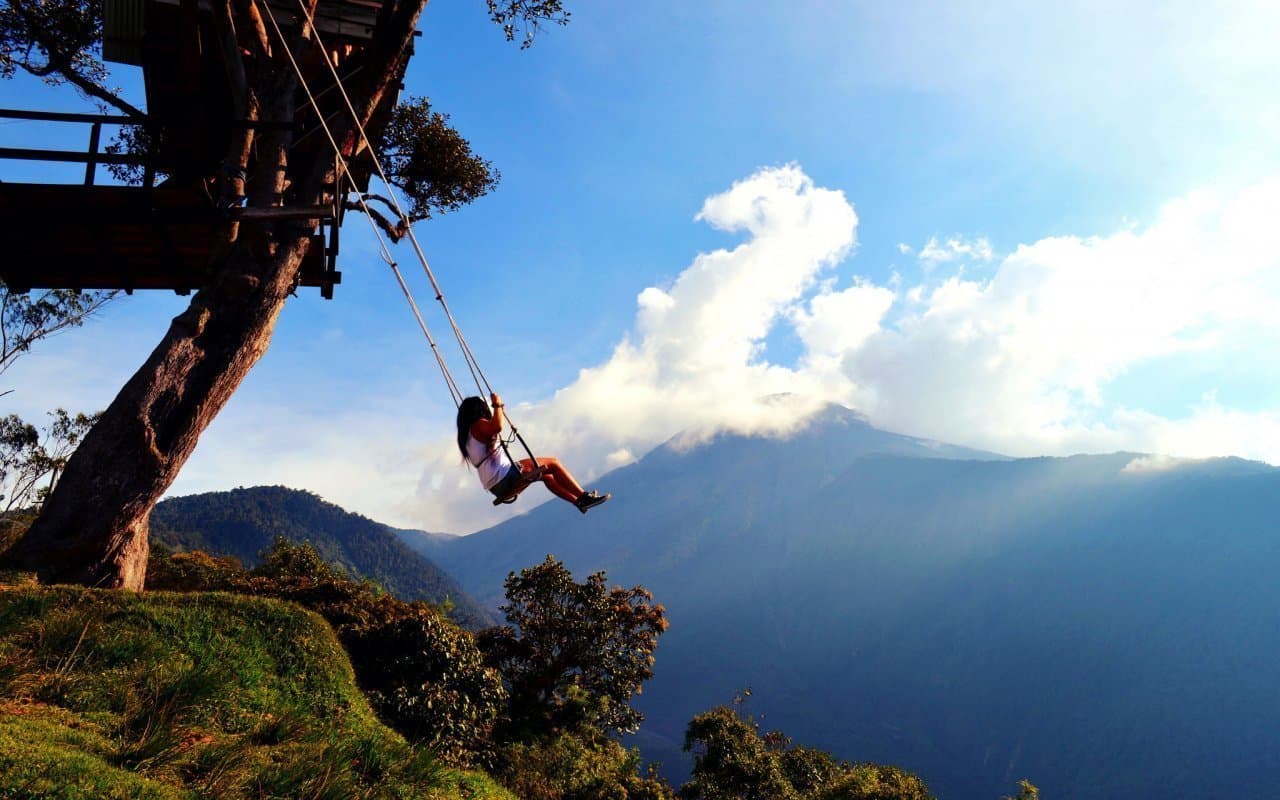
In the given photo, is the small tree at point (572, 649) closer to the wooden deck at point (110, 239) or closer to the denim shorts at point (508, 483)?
the denim shorts at point (508, 483)

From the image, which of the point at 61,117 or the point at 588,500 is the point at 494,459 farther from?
the point at 61,117

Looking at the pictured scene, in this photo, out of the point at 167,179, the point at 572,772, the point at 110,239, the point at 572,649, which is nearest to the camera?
the point at 110,239

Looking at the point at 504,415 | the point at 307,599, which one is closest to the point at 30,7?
the point at 307,599

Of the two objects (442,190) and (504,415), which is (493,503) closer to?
(504,415)

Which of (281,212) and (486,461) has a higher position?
(281,212)

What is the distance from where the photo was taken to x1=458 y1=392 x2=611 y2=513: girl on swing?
923 cm

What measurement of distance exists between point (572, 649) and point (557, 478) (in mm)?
13854

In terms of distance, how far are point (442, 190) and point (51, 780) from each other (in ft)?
47.8

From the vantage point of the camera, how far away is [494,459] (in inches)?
368

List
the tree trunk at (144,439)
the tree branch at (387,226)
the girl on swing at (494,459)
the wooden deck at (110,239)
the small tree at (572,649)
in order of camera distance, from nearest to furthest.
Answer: the tree trunk at (144,439) → the girl on swing at (494,459) → the wooden deck at (110,239) → the tree branch at (387,226) → the small tree at (572,649)

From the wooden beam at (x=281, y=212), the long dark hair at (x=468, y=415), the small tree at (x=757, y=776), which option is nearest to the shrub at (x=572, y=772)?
the small tree at (x=757, y=776)

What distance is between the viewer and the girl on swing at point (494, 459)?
923cm

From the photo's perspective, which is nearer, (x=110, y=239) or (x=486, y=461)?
(x=486, y=461)

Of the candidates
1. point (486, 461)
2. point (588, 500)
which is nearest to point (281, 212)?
point (486, 461)
